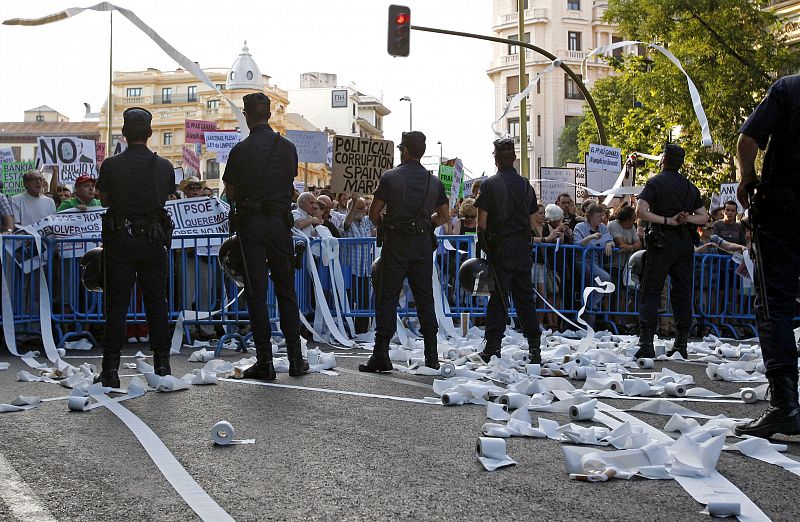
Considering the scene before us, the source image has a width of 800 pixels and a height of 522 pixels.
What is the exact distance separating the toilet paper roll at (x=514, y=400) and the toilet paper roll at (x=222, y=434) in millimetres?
1919

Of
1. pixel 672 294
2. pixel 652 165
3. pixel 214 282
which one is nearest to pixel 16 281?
pixel 214 282

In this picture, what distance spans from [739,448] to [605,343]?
6.64 m

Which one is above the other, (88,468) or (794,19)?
(794,19)

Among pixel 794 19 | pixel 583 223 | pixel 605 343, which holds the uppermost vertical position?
pixel 794 19

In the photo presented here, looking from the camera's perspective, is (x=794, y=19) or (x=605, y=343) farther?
(x=794, y=19)

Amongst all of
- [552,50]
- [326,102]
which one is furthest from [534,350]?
[326,102]

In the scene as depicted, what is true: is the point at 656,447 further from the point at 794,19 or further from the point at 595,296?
the point at 794,19

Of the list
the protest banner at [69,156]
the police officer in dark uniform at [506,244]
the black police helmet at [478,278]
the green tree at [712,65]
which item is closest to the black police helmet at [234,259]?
the black police helmet at [478,278]

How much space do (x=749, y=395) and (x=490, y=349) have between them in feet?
9.90

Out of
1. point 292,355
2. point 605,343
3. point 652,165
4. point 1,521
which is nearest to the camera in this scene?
point 1,521

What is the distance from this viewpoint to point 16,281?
1234 cm

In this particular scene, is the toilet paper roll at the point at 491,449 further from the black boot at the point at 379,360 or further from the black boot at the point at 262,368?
the black boot at the point at 379,360

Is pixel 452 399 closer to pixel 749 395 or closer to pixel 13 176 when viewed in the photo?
pixel 749 395

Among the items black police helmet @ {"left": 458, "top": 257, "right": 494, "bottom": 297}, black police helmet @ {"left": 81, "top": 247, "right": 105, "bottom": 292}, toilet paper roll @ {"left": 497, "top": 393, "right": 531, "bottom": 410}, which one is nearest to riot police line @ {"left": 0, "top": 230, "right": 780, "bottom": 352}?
black police helmet @ {"left": 81, "top": 247, "right": 105, "bottom": 292}
